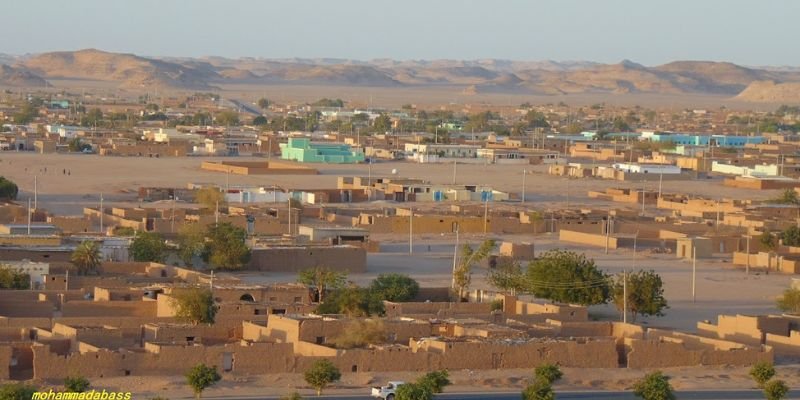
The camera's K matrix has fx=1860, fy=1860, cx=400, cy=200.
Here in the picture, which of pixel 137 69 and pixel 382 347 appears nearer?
pixel 382 347

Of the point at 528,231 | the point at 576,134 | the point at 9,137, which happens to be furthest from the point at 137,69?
the point at 528,231

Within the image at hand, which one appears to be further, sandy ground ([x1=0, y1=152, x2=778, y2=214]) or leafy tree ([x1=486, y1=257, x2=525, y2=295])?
sandy ground ([x1=0, y1=152, x2=778, y2=214])

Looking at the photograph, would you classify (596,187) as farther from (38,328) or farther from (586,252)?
(38,328)

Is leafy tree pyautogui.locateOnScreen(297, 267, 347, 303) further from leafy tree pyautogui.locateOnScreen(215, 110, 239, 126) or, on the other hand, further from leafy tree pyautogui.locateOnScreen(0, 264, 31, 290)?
leafy tree pyautogui.locateOnScreen(215, 110, 239, 126)

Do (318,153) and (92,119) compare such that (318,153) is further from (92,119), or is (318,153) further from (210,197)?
(92,119)

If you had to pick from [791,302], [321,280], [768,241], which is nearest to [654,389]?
[321,280]

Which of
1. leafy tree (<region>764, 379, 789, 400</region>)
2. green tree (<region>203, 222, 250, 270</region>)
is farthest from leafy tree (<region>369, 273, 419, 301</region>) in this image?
leafy tree (<region>764, 379, 789, 400</region>)

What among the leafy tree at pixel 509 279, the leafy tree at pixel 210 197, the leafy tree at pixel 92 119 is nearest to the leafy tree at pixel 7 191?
the leafy tree at pixel 210 197
